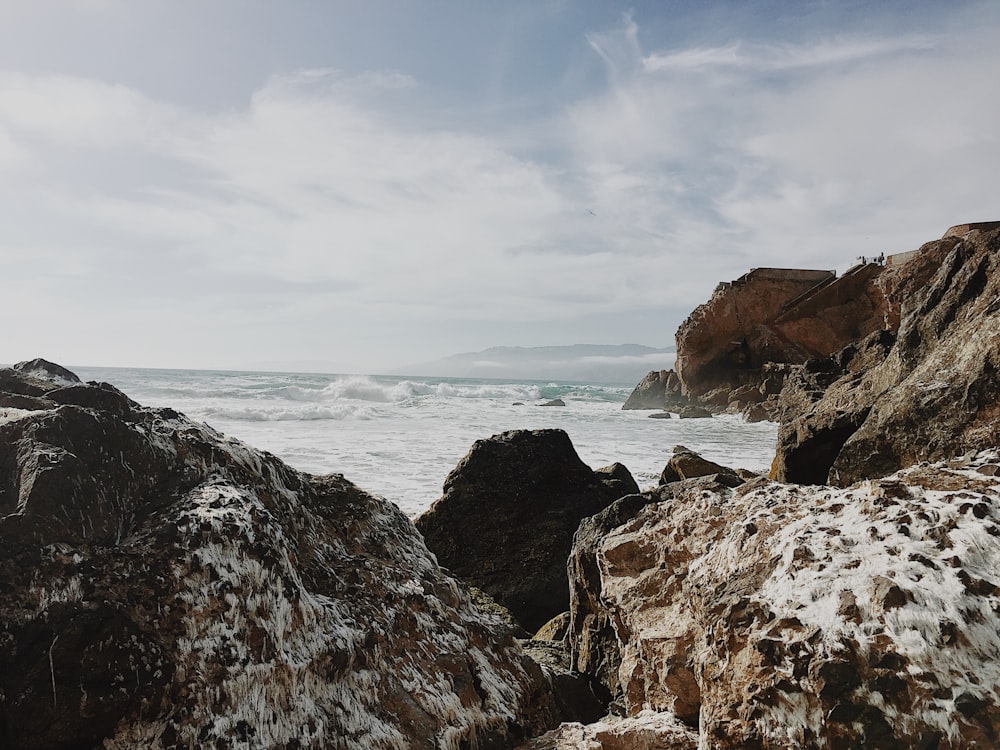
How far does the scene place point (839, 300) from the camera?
99.5ft

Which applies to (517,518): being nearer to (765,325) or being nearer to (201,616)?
(201,616)

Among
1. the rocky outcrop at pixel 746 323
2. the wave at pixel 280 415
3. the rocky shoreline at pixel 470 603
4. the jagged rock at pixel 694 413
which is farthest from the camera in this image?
the rocky outcrop at pixel 746 323

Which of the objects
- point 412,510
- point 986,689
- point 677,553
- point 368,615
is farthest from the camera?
point 412,510

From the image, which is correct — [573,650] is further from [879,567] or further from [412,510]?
[412,510]

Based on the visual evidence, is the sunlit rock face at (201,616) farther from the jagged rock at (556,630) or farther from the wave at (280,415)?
the wave at (280,415)

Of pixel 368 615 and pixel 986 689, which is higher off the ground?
pixel 986 689

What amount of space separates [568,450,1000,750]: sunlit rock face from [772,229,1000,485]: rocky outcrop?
1.15 m

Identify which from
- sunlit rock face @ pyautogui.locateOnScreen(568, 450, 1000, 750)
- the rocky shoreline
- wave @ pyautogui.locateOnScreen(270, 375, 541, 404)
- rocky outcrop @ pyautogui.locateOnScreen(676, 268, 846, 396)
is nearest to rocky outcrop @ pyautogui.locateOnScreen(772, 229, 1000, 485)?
the rocky shoreline

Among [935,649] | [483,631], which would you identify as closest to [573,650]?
[483,631]

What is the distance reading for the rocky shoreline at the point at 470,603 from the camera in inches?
65.7

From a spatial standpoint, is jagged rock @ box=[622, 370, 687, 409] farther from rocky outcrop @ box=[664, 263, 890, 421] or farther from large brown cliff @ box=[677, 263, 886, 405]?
rocky outcrop @ box=[664, 263, 890, 421]

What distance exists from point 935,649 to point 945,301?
3548mm

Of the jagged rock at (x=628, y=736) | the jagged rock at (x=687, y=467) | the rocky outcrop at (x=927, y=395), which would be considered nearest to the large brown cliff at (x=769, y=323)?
the jagged rock at (x=687, y=467)

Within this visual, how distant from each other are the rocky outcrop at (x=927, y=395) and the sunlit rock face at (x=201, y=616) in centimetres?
241
